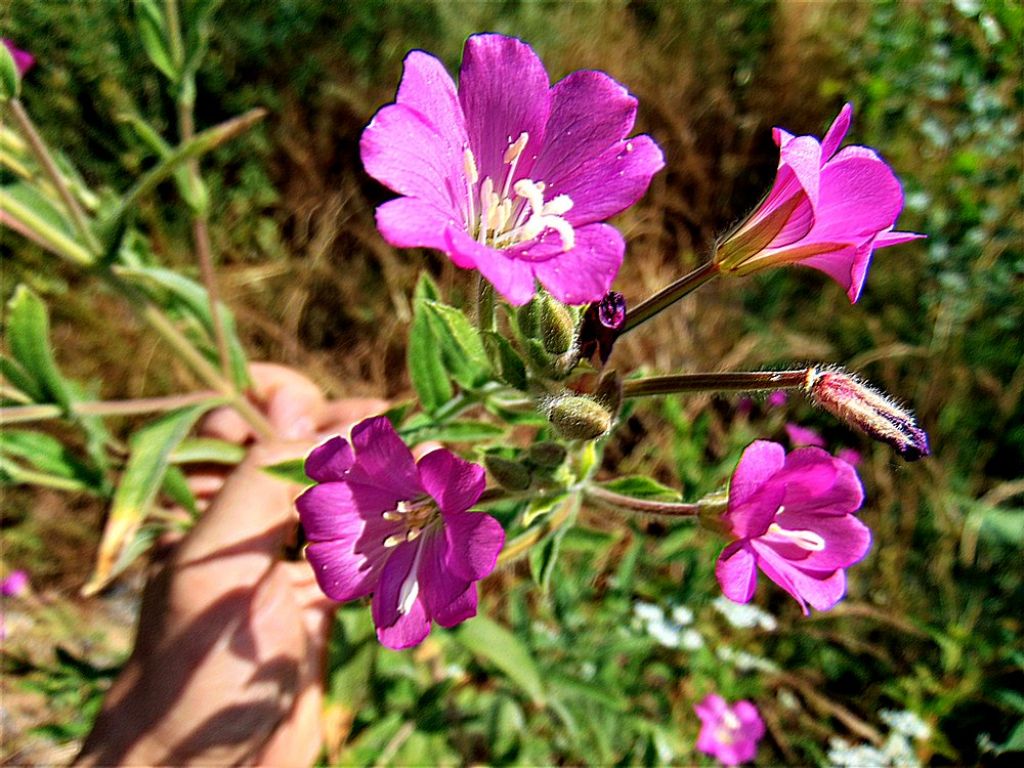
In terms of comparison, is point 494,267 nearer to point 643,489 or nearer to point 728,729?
point 643,489

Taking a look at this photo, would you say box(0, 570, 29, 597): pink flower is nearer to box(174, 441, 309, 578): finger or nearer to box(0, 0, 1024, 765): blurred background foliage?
box(0, 0, 1024, 765): blurred background foliage

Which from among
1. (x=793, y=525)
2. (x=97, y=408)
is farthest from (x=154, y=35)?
(x=793, y=525)

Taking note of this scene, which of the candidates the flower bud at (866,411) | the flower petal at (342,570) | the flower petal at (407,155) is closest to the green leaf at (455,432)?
the flower petal at (342,570)

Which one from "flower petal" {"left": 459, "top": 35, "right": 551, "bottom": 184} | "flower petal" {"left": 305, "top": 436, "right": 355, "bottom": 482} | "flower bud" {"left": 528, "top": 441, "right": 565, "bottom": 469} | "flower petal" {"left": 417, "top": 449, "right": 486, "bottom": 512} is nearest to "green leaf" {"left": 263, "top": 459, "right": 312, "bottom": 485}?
"flower petal" {"left": 305, "top": 436, "right": 355, "bottom": 482}

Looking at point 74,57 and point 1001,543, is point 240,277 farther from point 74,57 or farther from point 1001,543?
point 1001,543

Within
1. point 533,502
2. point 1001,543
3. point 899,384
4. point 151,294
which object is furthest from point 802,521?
point 899,384

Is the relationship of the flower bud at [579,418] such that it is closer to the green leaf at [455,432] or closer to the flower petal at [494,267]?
the flower petal at [494,267]
